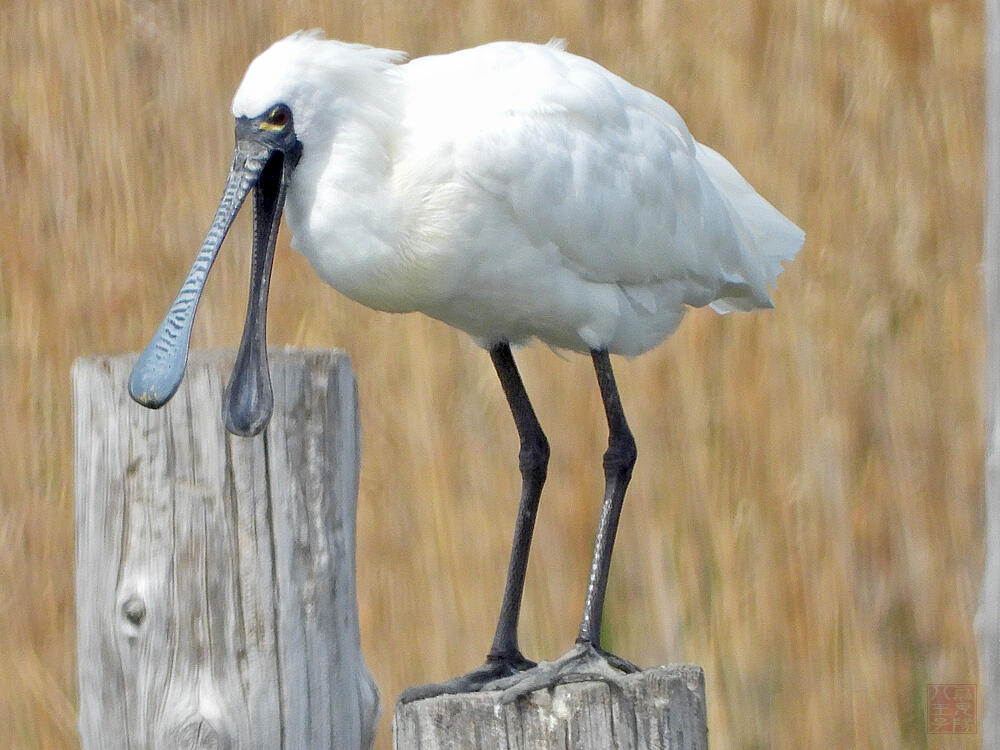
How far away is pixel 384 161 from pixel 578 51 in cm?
191

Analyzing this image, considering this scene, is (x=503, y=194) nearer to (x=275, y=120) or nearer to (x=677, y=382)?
(x=275, y=120)

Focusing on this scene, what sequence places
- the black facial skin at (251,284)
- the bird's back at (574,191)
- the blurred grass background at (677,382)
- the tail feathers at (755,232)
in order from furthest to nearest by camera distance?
the blurred grass background at (677,382)
the tail feathers at (755,232)
the bird's back at (574,191)
the black facial skin at (251,284)

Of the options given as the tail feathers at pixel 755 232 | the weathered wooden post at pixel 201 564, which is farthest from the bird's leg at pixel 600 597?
the tail feathers at pixel 755 232

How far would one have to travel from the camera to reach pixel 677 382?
451cm

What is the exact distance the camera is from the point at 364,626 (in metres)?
4.54

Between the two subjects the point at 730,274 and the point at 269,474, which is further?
the point at 730,274

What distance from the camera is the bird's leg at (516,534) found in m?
3.44

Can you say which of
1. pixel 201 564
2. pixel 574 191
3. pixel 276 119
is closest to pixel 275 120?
pixel 276 119

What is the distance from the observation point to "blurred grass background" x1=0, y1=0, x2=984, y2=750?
173 inches

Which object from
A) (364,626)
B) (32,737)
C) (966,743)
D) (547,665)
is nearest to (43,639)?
(32,737)

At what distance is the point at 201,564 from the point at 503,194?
0.99 meters

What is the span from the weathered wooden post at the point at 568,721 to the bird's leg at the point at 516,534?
28.6 inches

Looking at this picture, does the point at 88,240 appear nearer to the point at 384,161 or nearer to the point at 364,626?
the point at 364,626

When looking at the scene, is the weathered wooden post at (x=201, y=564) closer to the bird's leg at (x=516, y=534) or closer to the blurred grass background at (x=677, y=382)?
the bird's leg at (x=516, y=534)
